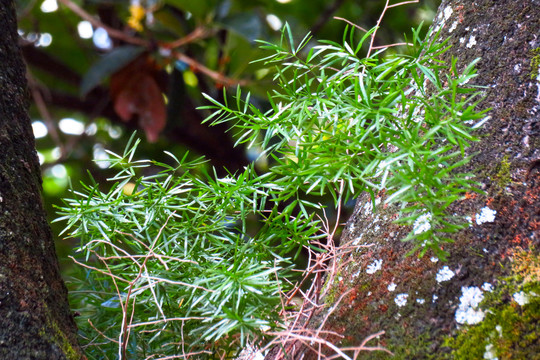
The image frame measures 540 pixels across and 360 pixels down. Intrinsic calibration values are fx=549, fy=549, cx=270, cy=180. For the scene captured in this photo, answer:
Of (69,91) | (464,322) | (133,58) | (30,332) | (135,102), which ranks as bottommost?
(69,91)

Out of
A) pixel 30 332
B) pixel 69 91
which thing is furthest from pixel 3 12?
pixel 69 91

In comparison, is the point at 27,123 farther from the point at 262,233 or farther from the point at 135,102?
the point at 135,102

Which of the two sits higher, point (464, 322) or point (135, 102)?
point (464, 322)

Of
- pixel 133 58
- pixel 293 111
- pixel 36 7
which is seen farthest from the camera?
pixel 36 7

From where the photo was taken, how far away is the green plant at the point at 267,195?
1.86ft

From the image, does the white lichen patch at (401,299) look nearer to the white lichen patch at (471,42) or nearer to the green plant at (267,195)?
the green plant at (267,195)

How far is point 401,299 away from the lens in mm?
609

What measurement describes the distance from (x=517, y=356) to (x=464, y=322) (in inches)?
2.2

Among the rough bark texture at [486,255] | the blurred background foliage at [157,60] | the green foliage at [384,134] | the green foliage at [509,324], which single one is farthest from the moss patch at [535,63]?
the blurred background foliage at [157,60]

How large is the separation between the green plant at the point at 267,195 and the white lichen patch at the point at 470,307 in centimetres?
6

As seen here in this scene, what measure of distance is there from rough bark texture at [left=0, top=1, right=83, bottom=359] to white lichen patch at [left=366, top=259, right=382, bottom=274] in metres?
0.36

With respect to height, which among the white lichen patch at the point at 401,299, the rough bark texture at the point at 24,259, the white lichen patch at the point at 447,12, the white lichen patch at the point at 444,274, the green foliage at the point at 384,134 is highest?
the white lichen patch at the point at 447,12

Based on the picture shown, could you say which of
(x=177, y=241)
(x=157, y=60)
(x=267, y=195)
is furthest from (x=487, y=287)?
(x=157, y=60)

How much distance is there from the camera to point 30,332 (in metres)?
0.58
